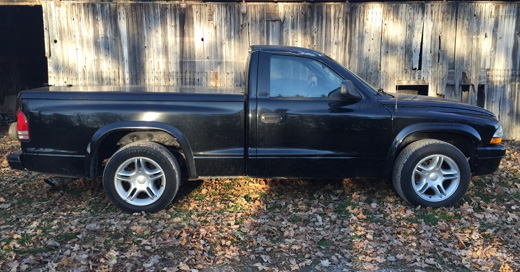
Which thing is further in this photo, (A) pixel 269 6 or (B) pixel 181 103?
(A) pixel 269 6

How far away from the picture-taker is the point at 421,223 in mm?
4367

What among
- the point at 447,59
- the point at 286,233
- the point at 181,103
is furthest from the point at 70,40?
the point at 447,59

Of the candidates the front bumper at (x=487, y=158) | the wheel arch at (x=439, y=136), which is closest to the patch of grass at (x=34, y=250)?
the wheel arch at (x=439, y=136)

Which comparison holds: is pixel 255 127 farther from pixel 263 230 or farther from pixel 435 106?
pixel 435 106

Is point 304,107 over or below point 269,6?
below

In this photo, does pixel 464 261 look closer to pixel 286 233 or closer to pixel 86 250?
pixel 286 233

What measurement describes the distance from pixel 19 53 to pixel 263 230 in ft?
43.6

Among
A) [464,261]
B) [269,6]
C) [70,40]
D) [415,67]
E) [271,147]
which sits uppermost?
[269,6]

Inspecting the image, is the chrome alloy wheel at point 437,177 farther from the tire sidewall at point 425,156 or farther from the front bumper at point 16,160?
the front bumper at point 16,160

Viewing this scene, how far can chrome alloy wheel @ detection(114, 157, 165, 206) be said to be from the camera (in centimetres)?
451

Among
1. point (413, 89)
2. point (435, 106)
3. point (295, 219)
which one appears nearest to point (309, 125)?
point (295, 219)

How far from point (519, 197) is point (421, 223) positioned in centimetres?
185

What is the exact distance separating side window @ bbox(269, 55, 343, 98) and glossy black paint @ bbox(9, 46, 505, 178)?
0.07 m

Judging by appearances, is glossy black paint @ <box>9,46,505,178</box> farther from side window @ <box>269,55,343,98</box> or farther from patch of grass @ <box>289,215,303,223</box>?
patch of grass @ <box>289,215,303,223</box>
